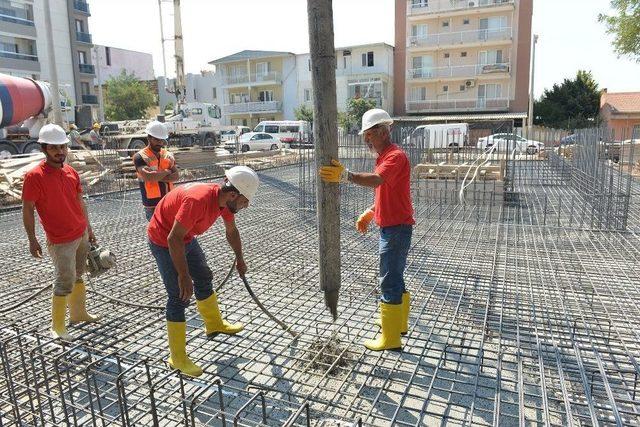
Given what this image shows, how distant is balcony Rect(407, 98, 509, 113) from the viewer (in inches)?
1222

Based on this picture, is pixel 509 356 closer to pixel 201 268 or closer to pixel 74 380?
pixel 201 268

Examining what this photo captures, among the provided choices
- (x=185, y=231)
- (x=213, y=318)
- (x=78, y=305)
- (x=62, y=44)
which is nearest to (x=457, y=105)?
(x=62, y=44)

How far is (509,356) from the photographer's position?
313 centimetres

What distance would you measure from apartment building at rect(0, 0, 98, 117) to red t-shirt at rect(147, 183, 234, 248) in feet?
85.9

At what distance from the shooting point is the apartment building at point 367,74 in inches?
1313

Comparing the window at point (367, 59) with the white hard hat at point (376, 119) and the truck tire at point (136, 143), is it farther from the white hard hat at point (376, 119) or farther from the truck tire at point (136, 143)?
the white hard hat at point (376, 119)

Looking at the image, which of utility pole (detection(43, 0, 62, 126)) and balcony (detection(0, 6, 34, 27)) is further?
balcony (detection(0, 6, 34, 27))

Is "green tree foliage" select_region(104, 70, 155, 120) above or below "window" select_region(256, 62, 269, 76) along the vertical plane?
below

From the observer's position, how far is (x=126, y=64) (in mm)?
47438

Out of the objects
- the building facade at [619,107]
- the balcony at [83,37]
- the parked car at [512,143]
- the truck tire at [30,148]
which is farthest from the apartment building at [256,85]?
the truck tire at [30,148]

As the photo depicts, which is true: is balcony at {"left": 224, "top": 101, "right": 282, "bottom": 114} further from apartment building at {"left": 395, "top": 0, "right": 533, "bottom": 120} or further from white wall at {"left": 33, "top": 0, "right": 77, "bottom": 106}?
white wall at {"left": 33, "top": 0, "right": 77, "bottom": 106}

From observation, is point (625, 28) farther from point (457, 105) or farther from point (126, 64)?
point (126, 64)

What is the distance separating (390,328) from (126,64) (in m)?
51.3

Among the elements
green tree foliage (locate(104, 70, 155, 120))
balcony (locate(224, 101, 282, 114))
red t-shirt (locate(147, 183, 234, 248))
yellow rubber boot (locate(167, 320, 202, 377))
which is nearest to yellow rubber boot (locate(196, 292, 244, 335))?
yellow rubber boot (locate(167, 320, 202, 377))
